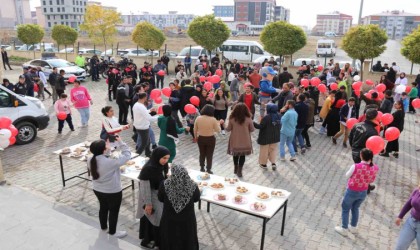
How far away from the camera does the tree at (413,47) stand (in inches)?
614

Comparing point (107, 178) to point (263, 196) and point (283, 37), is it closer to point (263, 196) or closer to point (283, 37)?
point (263, 196)

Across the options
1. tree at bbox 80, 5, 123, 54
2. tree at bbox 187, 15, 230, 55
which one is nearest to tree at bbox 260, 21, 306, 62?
tree at bbox 187, 15, 230, 55

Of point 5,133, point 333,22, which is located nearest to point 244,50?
point 5,133

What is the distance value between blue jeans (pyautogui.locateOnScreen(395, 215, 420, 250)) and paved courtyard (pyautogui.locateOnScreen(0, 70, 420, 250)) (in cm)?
82

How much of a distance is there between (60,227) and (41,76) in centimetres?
A: 1207

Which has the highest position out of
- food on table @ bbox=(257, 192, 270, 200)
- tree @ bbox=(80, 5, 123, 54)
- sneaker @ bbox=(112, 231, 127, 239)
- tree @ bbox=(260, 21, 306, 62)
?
tree @ bbox=(80, 5, 123, 54)

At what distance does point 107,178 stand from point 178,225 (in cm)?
140

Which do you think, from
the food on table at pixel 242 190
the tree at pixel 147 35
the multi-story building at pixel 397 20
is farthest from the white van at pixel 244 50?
the multi-story building at pixel 397 20

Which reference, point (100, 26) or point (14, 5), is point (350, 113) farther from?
point (14, 5)

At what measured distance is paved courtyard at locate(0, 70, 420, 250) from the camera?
5379 mm

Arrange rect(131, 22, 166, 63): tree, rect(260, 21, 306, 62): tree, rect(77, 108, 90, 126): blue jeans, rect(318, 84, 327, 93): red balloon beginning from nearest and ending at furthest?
rect(77, 108, 90, 126): blue jeans → rect(318, 84, 327, 93): red balloon → rect(260, 21, 306, 62): tree → rect(131, 22, 166, 63): tree

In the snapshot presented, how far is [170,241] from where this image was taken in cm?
413

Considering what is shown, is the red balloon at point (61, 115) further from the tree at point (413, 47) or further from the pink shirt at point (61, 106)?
the tree at point (413, 47)

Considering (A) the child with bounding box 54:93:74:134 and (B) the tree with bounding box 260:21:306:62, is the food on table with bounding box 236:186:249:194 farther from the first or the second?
(B) the tree with bounding box 260:21:306:62
